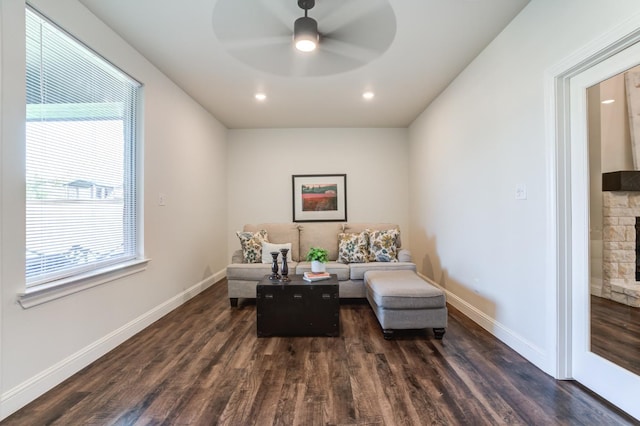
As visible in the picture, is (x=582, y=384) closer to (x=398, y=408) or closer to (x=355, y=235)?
(x=398, y=408)

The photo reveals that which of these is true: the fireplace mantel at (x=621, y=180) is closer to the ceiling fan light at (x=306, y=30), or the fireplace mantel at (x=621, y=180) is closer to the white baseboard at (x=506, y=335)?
Answer: the white baseboard at (x=506, y=335)

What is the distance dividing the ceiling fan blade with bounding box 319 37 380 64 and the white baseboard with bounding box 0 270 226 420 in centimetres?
298

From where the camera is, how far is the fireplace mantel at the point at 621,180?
1.60 metres

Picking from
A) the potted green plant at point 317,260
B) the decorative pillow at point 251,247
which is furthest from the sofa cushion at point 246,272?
the potted green plant at point 317,260

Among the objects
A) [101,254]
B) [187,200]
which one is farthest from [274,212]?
[101,254]

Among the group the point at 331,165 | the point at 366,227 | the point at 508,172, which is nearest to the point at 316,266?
the point at 366,227

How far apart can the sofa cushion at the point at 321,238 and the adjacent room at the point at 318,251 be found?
524 millimetres

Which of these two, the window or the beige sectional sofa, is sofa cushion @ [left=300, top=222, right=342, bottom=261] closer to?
the beige sectional sofa

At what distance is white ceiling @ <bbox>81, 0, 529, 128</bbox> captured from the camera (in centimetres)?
213

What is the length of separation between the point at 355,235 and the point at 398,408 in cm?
245

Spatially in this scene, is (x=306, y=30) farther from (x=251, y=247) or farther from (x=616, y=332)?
(x=616, y=332)

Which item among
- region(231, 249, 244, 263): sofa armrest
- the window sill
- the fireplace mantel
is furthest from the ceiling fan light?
region(231, 249, 244, 263): sofa armrest

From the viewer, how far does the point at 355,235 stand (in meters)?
3.96

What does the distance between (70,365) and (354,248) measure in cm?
288
